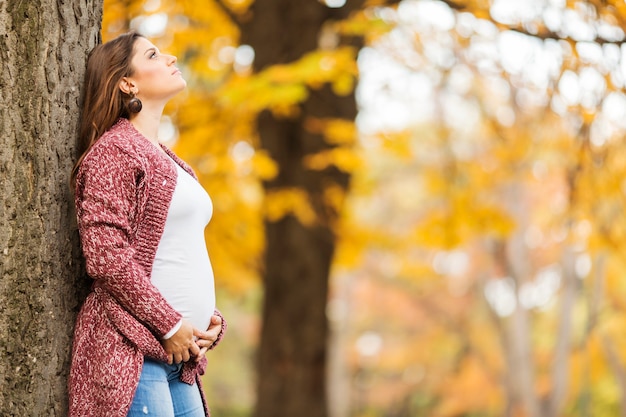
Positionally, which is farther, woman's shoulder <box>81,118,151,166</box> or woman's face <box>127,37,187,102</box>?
woman's face <box>127,37,187,102</box>

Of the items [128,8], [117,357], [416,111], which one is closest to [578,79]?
[128,8]

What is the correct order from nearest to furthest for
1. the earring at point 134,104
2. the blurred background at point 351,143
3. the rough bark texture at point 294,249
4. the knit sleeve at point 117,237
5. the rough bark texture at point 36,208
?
1. the knit sleeve at point 117,237
2. the rough bark texture at point 36,208
3. the earring at point 134,104
4. the blurred background at point 351,143
5. the rough bark texture at point 294,249

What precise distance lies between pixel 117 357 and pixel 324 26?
17.3 ft

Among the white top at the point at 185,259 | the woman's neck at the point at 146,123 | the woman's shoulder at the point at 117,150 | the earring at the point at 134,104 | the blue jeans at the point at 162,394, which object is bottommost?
the blue jeans at the point at 162,394

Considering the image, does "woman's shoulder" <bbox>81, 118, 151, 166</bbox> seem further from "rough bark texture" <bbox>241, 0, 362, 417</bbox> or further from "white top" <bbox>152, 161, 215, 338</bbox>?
"rough bark texture" <bbox>241, 0, 362, 417</bbox>

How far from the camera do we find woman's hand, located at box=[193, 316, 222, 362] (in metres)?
2.27

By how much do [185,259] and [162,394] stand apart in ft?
1.33

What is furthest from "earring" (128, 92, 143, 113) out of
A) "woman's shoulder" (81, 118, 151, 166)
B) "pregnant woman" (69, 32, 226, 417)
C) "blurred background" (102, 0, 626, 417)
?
"blurred background" (102, 0, 626, 417)

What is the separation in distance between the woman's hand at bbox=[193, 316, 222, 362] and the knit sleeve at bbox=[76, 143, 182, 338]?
14 centimetres

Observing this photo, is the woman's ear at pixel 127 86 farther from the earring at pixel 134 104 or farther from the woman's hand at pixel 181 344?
the woman's hand at pixel 181 344

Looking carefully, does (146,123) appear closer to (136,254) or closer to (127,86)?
(127,86)

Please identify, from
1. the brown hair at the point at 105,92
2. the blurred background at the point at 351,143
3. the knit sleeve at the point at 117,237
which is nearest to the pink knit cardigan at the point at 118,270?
the knit sleeve at the point at 117,237

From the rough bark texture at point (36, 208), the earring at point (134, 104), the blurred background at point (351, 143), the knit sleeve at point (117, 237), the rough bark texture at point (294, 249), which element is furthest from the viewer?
the rough bark texture at point (294, 249)

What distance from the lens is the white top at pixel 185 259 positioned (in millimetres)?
2238
